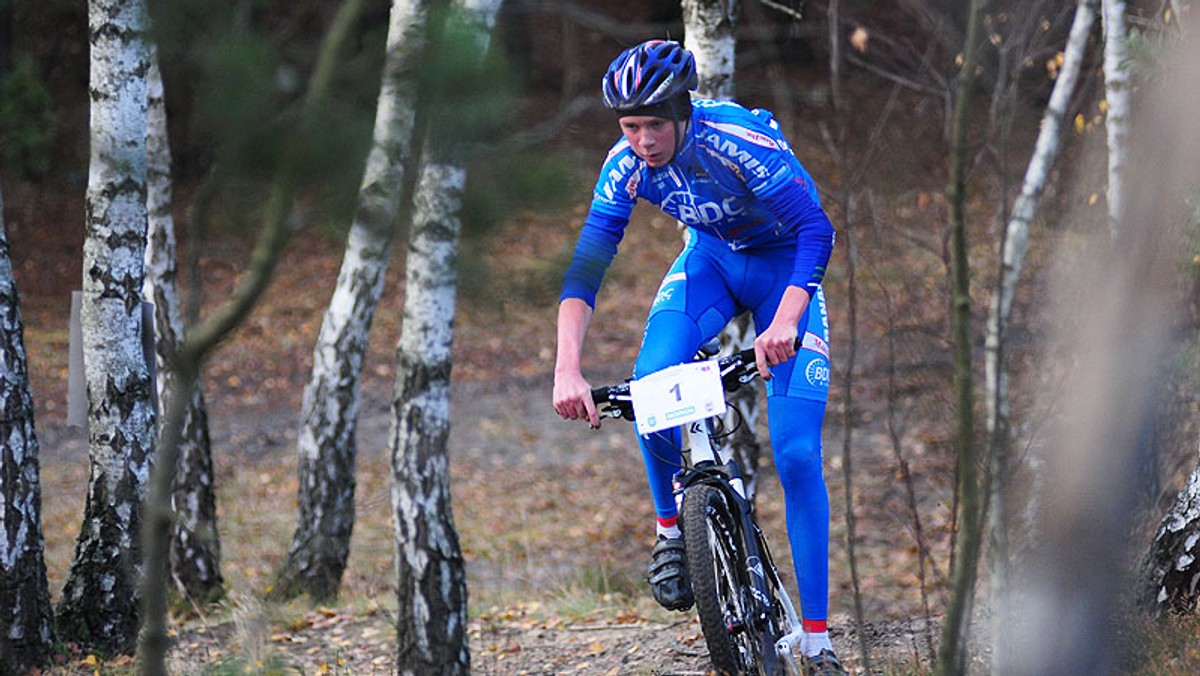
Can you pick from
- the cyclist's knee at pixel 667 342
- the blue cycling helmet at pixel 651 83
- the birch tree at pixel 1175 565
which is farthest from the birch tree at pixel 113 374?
the birch tree at pixel 1175 565

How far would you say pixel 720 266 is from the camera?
4.91 m

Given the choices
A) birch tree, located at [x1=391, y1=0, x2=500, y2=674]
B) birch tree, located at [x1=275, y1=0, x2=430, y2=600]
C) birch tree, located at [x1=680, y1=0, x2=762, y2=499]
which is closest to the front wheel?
birch tree, located at [x1=391, y1=0, x2=500, y2=674]

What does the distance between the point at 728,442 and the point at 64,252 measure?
646 inches

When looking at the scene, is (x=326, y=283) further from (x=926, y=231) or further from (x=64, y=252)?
(x=926, y=231)

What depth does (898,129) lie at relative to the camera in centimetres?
2030

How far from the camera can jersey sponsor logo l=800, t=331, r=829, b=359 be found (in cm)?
470

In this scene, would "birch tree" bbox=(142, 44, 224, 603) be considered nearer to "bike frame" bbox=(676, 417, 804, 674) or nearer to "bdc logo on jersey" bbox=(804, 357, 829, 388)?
"bike frame" bbox=(676, 417, 804, 674)

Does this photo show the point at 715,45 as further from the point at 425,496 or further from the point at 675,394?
the point at 675,394

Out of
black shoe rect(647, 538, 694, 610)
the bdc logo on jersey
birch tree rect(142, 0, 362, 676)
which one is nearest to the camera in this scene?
birch tree rect(142, 0, 362, 676)

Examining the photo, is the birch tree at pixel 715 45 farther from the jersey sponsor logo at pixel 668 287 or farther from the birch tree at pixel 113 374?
the birch tree at pixel 113 374

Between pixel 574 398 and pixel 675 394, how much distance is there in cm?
32

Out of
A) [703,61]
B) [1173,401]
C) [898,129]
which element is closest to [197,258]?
[703,61]

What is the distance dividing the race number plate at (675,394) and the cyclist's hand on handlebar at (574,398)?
0.15 m

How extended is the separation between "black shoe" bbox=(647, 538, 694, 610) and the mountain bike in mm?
127
